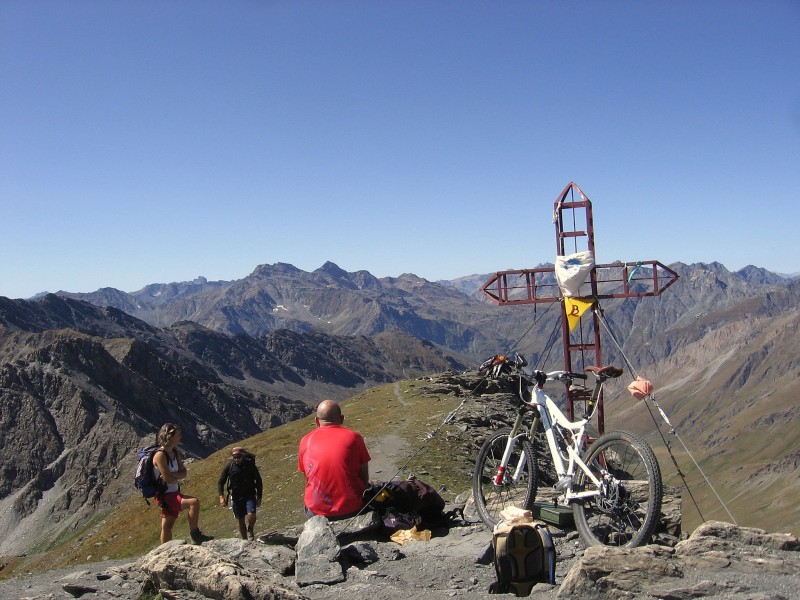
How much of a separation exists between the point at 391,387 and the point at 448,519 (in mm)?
47042

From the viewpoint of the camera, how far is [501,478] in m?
12.5

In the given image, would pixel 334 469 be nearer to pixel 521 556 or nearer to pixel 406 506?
pixel 406 506

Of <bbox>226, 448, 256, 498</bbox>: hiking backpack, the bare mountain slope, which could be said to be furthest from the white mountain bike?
the bare mountain slope

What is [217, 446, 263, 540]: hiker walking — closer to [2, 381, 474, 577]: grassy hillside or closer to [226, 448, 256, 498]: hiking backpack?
[226, 448, 256, 498]: hiking backpack

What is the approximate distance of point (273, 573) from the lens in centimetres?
1102

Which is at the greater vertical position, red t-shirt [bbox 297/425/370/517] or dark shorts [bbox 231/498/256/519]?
red t-shirt [bbox 297/425/370/517]

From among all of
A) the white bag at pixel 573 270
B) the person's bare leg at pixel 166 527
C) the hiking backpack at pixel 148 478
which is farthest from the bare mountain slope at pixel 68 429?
the hiking backpack at pixel 148 478

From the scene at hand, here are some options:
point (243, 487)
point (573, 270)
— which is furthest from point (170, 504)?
point (573, 270)

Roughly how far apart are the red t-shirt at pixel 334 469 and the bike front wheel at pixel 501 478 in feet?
7.28

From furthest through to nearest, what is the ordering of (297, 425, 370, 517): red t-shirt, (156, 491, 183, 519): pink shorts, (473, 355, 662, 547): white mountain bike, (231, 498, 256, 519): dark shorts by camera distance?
(231, 498, 256, 519): dark shorts
(156, 491, 183, 519): pink shorts
(297, 425, 370, 517): red t-shirt
(473, 355, 662, 547): white mountain bike

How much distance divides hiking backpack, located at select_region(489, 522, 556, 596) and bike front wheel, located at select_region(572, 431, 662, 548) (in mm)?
875

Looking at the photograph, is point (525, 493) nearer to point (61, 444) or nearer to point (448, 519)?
point (448, 519)

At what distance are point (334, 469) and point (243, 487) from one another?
6199 mm

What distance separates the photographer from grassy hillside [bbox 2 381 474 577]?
24.8 meters
